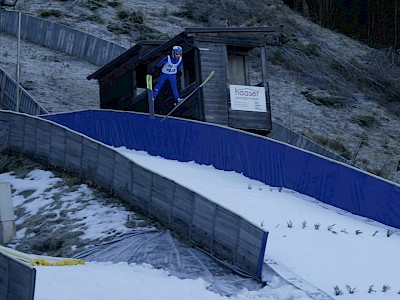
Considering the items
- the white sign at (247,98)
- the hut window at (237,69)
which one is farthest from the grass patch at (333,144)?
the white sign at (247,98)

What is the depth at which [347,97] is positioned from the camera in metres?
48.2

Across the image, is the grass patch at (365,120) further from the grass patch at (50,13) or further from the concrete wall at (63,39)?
the grass patch at (50,13)

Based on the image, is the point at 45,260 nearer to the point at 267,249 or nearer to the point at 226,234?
the point at 226,234

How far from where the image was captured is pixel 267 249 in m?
15.8

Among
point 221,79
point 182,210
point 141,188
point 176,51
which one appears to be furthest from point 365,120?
point 182,210

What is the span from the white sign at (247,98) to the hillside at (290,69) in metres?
9.09

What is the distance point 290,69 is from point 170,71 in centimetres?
2393

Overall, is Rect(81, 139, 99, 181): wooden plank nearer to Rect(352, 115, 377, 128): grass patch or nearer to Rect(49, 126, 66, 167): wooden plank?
Rect(49, 126, 66, 167): wooden plank

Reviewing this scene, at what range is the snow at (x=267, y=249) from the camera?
44.8 feet

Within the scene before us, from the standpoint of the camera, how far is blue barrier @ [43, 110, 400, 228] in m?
20.2

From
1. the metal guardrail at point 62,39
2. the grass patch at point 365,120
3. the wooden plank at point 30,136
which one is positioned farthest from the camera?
the metal guardrail at point 62,39

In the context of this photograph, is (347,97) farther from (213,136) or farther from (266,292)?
(266,292)

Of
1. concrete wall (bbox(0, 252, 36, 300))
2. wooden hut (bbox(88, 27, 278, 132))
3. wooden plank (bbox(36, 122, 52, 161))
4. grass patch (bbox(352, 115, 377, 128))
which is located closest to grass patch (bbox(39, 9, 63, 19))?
grass patch (bbox(352, 115, 377, 128))

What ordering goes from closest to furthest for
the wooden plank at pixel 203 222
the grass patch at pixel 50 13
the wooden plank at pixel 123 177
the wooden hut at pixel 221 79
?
the wooden plank at pixel 203 222 < the wooden plank at pixel 123 177 < the wooden hut at pixel 221 79 < the grass patch at pixel 50 13
